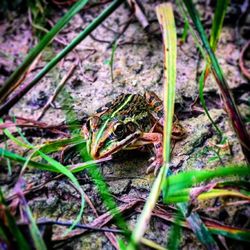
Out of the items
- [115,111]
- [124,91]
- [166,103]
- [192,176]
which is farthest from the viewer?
[124,91]

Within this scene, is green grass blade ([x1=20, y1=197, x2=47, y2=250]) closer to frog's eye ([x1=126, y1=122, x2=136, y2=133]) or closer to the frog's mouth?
the frog's mouth

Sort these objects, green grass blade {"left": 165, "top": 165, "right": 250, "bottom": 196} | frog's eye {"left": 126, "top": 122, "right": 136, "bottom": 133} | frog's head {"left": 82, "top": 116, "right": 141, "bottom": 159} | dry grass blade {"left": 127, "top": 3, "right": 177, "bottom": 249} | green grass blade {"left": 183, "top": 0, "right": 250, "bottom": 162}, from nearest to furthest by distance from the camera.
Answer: dry grass blade {"left": 127, "top": 3, "right": 177, "bottom": 249}, green grass blade {"left": 165, "top": 165, "right": 250, "bottom": 196}, green grass blade {"left": 183, "top": 0, "right": 250, "bottom": 162}, frog's head {"left": 82, "top": 116, "right": 141, "bottom": 159}, frog's eye {"left": 126, "top": 122, "right": 136, "bottom": 133}

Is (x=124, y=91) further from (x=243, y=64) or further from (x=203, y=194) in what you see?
(x=203, y=194)

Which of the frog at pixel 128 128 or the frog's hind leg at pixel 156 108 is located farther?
the frog's hind leg at pixel 156 108

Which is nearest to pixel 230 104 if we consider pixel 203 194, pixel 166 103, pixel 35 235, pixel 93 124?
pixel 166 103

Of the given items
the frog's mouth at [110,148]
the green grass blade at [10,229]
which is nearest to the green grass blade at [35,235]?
the green grass blade at [10,229]

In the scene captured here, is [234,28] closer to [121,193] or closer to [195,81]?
[195,81]

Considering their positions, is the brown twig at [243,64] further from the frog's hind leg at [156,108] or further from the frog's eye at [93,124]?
the frog's eye at [93,124]

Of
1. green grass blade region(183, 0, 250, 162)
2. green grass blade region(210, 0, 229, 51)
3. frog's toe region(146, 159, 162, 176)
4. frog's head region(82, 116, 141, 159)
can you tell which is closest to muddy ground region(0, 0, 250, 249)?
frog's toe region(146, 159, 162, 176)
